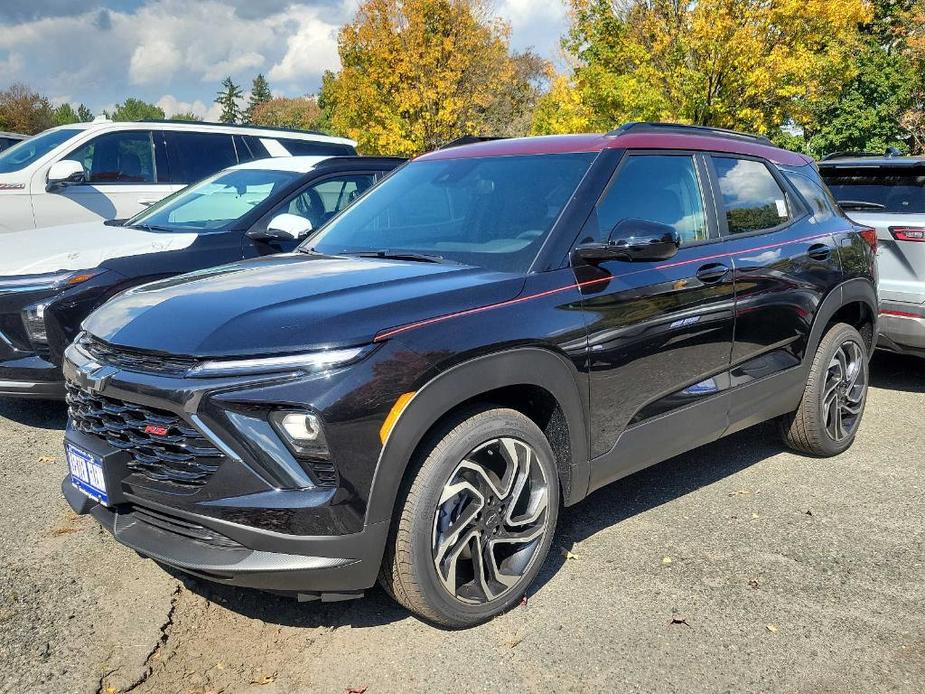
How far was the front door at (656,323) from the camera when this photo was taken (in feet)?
10.9

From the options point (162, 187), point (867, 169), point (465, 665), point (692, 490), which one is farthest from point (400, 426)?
point (162, 187)

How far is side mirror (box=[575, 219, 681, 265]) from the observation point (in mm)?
3240

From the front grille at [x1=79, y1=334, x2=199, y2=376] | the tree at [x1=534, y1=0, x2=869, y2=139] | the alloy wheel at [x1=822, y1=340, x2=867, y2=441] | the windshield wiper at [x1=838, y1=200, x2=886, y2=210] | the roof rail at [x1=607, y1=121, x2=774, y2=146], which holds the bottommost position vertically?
the alloy wheel at [x1=822, y1=340, x2=867, y2=441]

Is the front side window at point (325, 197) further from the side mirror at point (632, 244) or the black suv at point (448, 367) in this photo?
the side mirror at point (632, 244)

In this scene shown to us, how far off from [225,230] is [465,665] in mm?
3711

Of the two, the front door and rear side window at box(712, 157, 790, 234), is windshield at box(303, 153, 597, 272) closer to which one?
the front door

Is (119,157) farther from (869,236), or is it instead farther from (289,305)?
(869,236)

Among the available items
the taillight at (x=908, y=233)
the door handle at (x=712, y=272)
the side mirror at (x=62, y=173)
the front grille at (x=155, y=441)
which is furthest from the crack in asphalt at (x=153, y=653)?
the side mirror at (x=62, y=173)

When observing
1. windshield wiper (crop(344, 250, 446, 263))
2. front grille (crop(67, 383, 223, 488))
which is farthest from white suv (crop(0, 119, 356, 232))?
front grille (crop(67, 383, 223, 488))

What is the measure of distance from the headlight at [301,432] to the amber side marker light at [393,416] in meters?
0.19

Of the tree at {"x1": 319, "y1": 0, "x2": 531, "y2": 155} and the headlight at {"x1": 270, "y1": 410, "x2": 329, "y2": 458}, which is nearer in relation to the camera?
the headlight at {"x1": 270, "y1": 410, "x2": 329, "y2": 458}

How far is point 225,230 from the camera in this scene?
560 cm

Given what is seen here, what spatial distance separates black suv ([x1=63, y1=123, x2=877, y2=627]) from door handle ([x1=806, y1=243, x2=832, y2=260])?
24 mm

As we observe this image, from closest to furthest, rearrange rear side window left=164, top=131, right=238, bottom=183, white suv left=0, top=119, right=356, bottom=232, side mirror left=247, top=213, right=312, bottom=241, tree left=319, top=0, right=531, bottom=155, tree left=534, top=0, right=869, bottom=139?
side mirror left=247, top=213, right=312, bottom=241
white suv left=0, top=119, right=356, bottom=232
rear side window left=164, top=131, right=238, bottom=183
tree left=534, top=0, right=869, bottom=139
tree left=319, top=0, right=531, bottom=155
